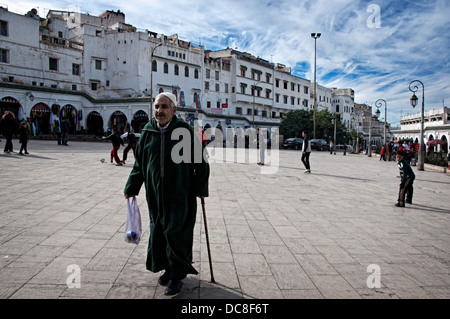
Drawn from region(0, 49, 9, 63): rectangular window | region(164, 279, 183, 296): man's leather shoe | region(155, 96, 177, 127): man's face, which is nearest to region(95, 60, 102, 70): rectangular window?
region(0, 49, 9, 63): rectangular window

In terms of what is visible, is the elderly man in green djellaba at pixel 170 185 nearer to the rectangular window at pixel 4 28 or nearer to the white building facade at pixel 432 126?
the rectangular window at pixel 4 28

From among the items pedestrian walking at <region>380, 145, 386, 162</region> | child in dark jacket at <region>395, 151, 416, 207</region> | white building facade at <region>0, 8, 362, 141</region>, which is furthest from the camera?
white building facade at <region>0, 8, 362, 141</region>

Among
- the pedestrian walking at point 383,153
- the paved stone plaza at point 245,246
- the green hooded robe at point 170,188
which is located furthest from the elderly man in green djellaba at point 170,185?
the pedestrian walking at point 383,153

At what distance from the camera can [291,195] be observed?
795 cm

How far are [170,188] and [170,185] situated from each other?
0.03 metres

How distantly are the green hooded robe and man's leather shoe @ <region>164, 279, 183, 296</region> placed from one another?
7cm

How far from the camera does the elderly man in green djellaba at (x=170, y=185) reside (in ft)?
9.28

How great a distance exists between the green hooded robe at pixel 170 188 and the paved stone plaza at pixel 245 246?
0.35m

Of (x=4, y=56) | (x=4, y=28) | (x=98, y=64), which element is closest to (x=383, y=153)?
(x=98, y=64)

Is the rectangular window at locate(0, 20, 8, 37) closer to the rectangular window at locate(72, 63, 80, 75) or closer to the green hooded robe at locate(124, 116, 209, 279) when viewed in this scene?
the rectangular window at locate(72, 63, 80, 75)

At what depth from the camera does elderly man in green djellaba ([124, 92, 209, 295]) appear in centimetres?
283

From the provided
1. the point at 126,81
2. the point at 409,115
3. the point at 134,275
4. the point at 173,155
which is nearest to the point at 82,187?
the point at 134,275

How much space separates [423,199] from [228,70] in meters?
40.4
